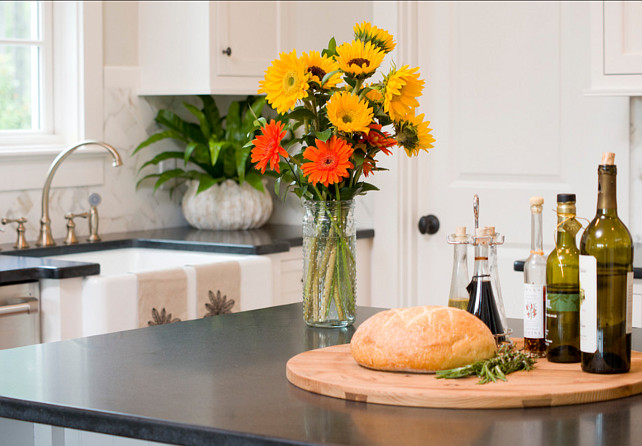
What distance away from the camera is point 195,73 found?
3.59 m

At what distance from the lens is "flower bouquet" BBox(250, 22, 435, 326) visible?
1.69 meters

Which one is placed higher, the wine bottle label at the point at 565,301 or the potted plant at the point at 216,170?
the potted plant at the point at 216,170

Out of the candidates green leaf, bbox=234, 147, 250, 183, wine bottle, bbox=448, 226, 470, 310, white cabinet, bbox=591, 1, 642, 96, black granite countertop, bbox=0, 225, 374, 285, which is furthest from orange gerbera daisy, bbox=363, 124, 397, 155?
green leaf, bbox=234, 147, 250, 183

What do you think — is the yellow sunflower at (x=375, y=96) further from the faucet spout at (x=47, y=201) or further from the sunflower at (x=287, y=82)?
the faucet spout at (x=47, y=201)

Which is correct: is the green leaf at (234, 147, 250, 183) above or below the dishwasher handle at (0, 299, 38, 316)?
above

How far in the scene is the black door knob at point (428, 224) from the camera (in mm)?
3750

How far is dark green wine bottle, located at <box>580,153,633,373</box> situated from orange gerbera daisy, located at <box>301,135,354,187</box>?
49 centimetres

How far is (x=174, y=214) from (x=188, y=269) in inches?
39.7

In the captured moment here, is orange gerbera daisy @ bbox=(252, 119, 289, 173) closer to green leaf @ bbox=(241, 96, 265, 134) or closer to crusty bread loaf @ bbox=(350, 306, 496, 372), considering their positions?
crusty bread loaf @ bbox=(350, 306, 496, 372)

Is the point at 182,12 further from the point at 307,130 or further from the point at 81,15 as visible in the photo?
Result: the point at 307,130

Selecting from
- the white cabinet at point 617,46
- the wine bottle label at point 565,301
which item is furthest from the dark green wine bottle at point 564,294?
the white cabinet at point 617,46

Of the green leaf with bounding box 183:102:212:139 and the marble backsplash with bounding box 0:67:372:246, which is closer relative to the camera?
the marble backsplash with bounding box 0:67:372:246

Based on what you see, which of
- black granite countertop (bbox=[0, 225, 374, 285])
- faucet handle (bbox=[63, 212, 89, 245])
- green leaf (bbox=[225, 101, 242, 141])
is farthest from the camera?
green leaf (bbox=[225, 101, 242, 141])

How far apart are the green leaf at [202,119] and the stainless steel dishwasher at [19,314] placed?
1.20m
